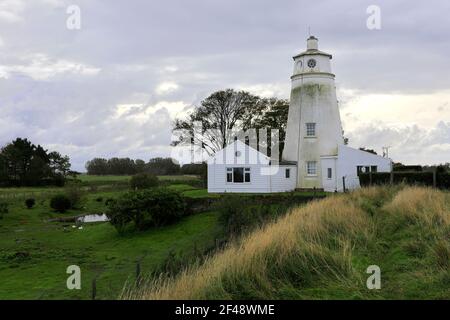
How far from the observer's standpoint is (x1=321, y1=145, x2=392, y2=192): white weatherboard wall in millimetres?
35656

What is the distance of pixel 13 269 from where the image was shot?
18.1 m

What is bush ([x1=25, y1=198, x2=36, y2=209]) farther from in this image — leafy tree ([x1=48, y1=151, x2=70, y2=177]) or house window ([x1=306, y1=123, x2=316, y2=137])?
leafy tree ([x1=48, y1=151, x2=70, y2=177])

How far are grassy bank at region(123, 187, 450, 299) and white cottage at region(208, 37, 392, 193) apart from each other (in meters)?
24.2

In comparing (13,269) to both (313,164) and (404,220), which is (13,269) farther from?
(313,164)

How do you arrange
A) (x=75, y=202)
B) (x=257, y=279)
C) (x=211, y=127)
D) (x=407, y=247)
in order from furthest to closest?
1. (x=211, y=127)
2. (x=75, y=202)
3. (x=407, y=247)
4. (x=257, y=279)

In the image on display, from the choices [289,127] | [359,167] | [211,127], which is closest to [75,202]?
[211,127]

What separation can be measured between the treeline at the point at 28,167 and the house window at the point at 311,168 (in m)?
43.2

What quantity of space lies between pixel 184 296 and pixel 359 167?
1222 inches

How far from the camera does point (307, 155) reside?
37469 mm

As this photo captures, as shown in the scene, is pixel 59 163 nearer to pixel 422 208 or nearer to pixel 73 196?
pixel 73 196

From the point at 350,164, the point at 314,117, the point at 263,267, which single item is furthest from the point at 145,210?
the point at 263,267

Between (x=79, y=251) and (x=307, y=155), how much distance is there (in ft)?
67.7
